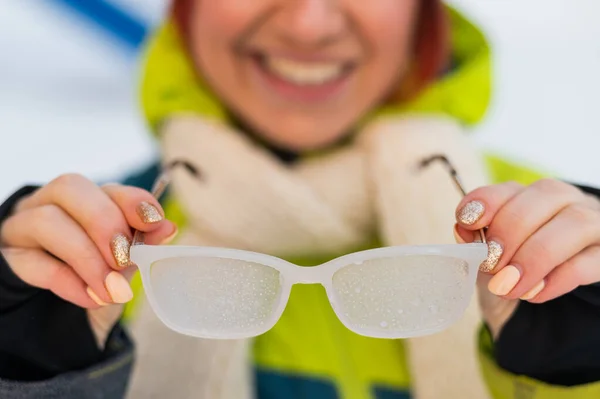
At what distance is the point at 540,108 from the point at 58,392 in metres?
1.17

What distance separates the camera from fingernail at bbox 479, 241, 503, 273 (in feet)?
1.24

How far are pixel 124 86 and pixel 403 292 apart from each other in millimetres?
1371

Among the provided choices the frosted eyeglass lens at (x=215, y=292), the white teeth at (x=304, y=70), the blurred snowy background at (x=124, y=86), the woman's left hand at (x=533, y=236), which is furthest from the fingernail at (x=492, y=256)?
the blurred snowy background at (x=124, y=86)

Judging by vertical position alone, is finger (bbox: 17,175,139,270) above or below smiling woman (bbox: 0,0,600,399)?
above

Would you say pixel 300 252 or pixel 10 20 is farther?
pixel 10 20

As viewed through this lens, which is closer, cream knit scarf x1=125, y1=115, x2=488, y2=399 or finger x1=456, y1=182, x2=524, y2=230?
finger x1=456, y1=182, x2=524, y2=230

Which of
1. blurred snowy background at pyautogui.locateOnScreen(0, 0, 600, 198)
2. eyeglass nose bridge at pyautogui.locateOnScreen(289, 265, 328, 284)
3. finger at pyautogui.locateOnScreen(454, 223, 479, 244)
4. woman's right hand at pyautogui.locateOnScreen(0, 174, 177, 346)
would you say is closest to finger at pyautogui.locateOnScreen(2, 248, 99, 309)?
woman's right hand at pyautogui.locateOnScreen(0, 174, 177, 346)

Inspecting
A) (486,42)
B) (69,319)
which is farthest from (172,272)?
(486,42)

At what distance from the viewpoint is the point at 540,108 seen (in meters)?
1.34

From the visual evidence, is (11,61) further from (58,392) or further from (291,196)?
(58,392)

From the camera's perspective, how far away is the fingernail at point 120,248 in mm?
387

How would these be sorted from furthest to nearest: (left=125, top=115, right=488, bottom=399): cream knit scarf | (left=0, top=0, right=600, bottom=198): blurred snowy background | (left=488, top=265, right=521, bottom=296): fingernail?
1. (left=0, top=0, right=600, bottom=198): blurred snowy background
2. (left=125, top=115, right=488, bottom=399): cream knit scarf
3. (left=488, top=265, right=521, bottom=296): fingernail

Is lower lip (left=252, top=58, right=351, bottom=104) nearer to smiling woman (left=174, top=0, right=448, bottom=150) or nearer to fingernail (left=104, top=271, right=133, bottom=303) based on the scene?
smiling woman (left=174, top=0, right=448, bottom=150)

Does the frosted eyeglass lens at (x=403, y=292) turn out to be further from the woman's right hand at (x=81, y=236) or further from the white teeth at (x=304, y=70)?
the white teeth at (x=304, y=70)
